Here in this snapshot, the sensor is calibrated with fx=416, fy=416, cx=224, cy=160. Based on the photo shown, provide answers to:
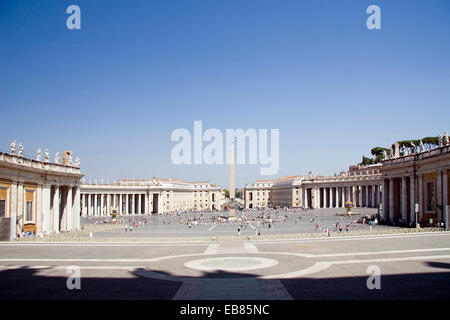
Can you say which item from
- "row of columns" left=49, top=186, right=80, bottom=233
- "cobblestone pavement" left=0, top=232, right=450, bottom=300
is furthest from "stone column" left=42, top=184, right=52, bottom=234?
"cobblestone pavement" left=0, top=232, right=450, bottom=300

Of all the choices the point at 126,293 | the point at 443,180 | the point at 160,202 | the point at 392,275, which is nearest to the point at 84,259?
the point at 126,293

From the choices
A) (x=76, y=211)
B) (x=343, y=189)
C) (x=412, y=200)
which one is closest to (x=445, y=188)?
(x=412, y=200)

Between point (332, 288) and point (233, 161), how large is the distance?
6085cm

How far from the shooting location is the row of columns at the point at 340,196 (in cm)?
12088

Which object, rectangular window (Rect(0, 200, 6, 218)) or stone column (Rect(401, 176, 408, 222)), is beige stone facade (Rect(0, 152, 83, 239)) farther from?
stone column (Rect(401, 176, 408, 222))

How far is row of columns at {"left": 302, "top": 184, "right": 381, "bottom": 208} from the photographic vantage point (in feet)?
397

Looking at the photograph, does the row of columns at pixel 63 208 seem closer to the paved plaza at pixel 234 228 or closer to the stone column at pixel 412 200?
the paved plaza at pixel 234 228

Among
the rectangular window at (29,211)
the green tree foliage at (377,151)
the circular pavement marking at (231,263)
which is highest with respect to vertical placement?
the green tree foliage at (377,151)

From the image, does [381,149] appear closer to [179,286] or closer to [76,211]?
[76,211]

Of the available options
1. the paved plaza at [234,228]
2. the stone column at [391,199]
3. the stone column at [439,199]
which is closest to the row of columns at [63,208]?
the paved plaza at [234,228]

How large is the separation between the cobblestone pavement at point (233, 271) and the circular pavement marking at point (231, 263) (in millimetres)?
53

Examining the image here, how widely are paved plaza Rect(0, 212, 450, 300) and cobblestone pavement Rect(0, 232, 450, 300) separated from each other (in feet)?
0.12

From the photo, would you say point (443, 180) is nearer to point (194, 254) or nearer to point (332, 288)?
point (194, 254)

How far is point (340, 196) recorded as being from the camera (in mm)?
136500
